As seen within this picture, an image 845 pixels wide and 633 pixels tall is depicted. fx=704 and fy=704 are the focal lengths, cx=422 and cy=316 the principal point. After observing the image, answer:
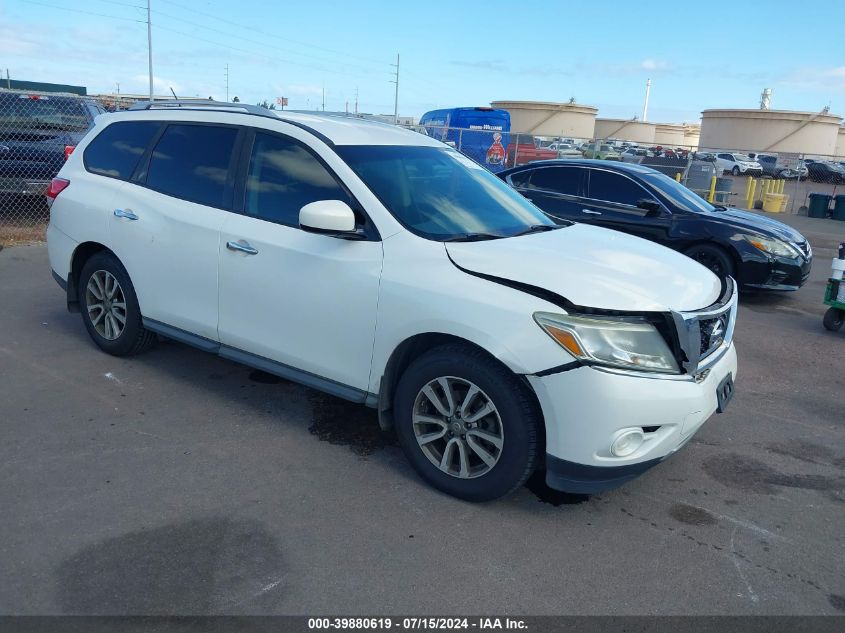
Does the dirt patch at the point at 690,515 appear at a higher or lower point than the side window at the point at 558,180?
lower

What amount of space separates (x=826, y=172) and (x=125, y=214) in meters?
45.1

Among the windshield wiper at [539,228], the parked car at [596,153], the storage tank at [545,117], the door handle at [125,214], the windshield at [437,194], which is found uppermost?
the storage tank at [545,117]

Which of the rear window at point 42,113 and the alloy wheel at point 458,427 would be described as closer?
the alloy wheel at point 458,427

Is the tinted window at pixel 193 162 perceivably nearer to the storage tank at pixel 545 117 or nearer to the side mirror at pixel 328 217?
the side mirror at pixel 328 217

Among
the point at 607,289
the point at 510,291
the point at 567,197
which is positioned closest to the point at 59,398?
the point at 510,291

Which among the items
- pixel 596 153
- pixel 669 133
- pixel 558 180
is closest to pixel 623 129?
pixel 669 133

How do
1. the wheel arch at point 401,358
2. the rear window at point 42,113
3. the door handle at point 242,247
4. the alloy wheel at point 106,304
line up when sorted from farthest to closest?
the rear window at point 42,113 → the alloy wheel at point 106,304 → the door handle at point 242,247 → the wheel arch at point 401,358

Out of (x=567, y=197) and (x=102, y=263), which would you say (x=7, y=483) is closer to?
(x=102, y=263)

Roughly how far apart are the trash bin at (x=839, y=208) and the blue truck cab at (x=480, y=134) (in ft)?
30.7

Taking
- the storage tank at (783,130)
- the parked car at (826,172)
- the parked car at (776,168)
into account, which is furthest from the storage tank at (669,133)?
the parked car at (826,172)

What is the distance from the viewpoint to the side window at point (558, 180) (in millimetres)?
9750

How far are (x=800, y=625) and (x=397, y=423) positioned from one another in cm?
202

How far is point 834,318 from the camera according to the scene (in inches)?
292

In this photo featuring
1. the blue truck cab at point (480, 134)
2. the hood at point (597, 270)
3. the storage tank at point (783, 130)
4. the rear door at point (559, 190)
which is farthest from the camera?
the storage tank at point (783, 130)
